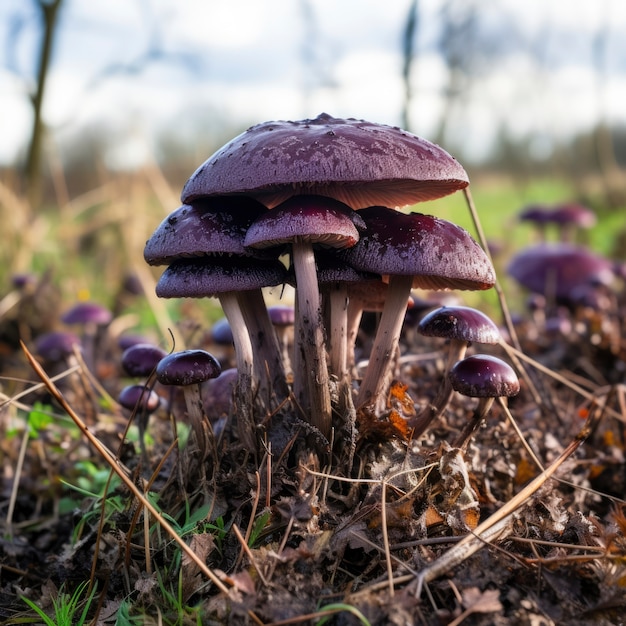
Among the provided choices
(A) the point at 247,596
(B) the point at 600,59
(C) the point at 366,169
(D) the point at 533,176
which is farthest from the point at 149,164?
(D) the point at 533,176

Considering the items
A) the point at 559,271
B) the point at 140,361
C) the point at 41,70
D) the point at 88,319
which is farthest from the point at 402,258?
the point at 41,70

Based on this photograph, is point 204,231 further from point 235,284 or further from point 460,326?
point 460,326

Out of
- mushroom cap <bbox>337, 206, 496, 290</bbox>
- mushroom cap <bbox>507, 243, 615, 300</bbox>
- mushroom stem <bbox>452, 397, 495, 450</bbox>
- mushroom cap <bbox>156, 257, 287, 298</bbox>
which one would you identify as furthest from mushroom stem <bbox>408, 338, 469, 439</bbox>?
mushroom cap <bbox>507, 243, 615, 300</bbox>

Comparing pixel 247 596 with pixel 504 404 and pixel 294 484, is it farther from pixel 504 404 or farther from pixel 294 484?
pixel 504 404

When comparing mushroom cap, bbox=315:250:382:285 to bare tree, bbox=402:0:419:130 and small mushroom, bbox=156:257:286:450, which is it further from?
bare tree, bbox=402:0:419:130

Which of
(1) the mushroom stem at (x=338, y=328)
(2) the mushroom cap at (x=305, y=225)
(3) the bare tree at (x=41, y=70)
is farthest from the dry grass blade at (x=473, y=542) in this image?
(3) the bare tree at (x=41, y=70)

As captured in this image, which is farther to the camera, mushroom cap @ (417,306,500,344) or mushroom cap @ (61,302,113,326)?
mushroom cap @ (61,302,113,326)
